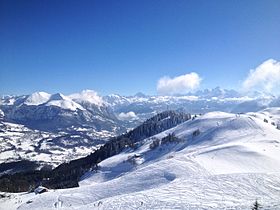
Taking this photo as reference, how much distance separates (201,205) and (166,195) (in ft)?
34.9

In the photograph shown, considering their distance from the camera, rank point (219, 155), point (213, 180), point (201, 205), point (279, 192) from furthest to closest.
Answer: point (219, 155) → point (213, 180) → point (279, 192) → point (201, 205)

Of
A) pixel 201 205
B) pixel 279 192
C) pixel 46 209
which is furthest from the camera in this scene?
pixel 46 209

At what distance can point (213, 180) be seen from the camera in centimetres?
6494

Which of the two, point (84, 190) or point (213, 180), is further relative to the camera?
point (84, 190)

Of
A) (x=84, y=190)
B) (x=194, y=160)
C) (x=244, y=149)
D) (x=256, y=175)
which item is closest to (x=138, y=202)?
(x=256, y=175)

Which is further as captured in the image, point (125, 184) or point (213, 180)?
point (125, 184)

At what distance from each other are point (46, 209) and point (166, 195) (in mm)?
38416

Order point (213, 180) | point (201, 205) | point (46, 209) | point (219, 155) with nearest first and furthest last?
point (201, 205), point (213, 180), point (46, 209), point (219, 155)

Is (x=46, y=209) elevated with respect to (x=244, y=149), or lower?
lower

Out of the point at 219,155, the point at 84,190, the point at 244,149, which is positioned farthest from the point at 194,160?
the point at 84,190

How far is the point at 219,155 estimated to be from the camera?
136 metres

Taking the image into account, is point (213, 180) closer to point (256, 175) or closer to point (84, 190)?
point (256, 175)

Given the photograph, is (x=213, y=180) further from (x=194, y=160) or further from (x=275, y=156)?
(x=275, y=156)

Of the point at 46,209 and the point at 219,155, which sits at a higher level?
the point at 219,155
